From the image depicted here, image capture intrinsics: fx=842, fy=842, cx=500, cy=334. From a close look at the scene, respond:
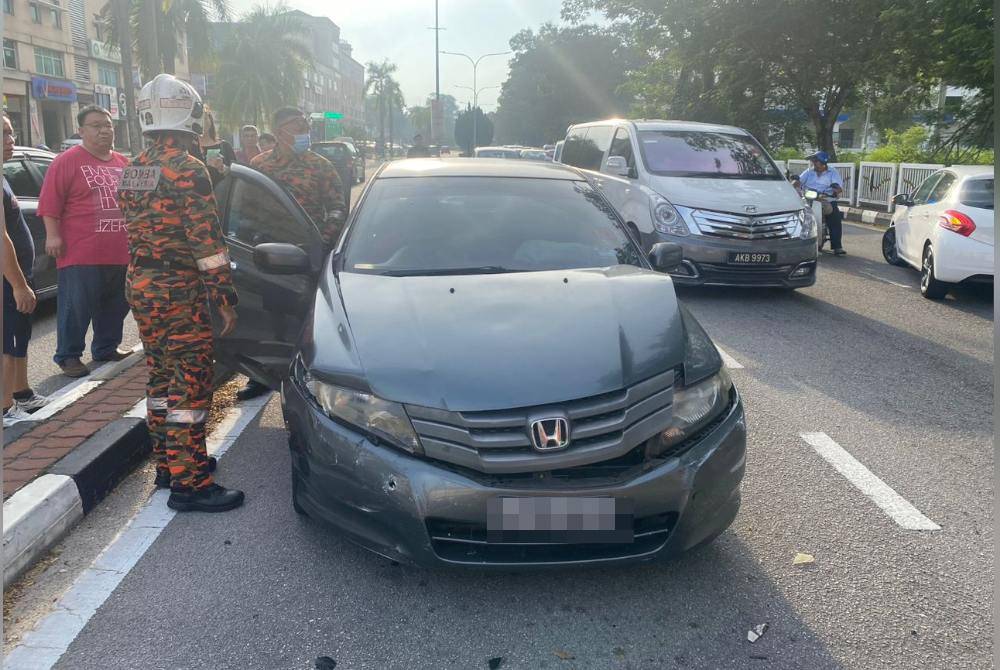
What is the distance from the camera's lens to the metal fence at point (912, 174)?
59.9ft

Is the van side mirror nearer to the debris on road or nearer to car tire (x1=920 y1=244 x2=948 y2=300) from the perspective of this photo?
car tire (x1=920 y1=244 x2=948 y2=300)

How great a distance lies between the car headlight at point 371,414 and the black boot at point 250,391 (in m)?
2.77

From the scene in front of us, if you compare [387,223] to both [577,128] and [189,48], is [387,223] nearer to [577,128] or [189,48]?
[577,128]

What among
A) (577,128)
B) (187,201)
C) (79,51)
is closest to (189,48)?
(79,51)

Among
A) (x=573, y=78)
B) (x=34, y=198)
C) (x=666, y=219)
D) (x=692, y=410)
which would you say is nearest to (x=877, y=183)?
(x=666, y=219)

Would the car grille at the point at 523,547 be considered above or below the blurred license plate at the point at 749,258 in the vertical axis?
below

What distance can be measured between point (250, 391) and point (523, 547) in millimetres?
3412

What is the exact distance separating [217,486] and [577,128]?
34.4ft

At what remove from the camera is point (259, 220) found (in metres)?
5.24

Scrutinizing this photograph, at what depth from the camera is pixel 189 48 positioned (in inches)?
1512

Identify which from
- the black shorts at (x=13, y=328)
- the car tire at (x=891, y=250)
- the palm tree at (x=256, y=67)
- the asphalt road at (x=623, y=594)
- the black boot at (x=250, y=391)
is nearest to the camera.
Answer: the asphalt road at (x=623, y=594)

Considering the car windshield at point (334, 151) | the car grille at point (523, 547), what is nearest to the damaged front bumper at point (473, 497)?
the car grille at point (523, 547)

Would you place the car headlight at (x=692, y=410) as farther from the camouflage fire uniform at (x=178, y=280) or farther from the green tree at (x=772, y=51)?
the green tree at (x=772, y=51)

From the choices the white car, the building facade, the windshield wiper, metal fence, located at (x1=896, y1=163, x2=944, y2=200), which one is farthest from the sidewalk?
the building facade
